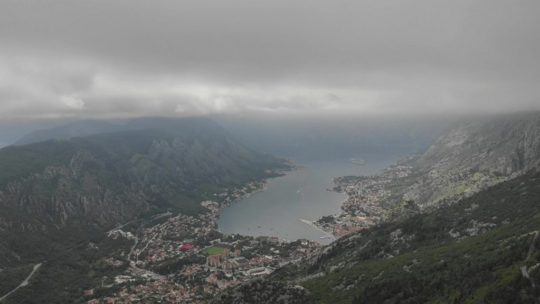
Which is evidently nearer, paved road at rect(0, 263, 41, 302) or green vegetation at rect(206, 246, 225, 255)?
paved road at rect(0, 263, 41, 302)

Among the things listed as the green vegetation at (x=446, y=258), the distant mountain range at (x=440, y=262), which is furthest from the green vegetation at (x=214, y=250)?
the green vegetation at (x=446, y=258)

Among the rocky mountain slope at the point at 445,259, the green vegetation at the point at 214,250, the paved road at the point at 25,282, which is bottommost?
the green vegetation at the point at 214,250

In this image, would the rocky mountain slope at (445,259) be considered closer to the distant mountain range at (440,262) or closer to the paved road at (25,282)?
the distant mountain range at (440,262)

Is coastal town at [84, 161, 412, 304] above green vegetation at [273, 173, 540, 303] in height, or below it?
below

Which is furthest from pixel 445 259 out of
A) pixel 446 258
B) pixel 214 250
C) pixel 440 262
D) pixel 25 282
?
pixel 25 282

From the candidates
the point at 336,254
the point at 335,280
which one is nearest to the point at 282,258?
the point at 336,254

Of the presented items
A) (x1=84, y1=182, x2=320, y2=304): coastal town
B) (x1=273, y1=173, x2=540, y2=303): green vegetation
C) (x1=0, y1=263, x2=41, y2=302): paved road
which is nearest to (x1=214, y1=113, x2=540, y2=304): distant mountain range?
(x1=273, y1=173, x2=540, y2=303): green vegetation

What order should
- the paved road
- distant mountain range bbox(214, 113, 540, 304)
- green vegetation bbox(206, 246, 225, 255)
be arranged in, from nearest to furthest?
distant mountain range bbox(214, 113, 540, 304)
the paved road
green vegetation bbox(206, 246, 225, 255)

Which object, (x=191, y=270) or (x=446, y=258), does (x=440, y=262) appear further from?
(x=191, y=270)

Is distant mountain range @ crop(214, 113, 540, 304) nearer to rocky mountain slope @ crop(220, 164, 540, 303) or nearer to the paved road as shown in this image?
rocky mountain slope @ crop(220, 164, 540, 303)

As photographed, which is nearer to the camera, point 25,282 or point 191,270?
point 25,282

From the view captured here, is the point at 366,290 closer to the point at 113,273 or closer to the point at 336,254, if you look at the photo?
the point at 336,254

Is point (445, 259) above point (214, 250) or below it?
above
